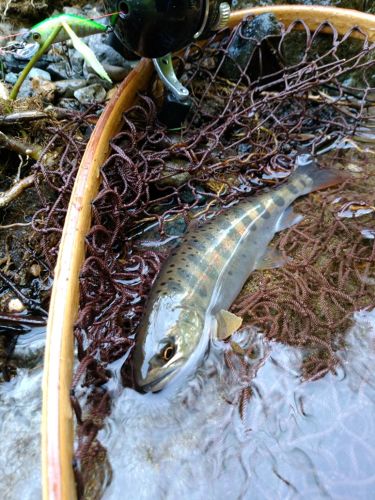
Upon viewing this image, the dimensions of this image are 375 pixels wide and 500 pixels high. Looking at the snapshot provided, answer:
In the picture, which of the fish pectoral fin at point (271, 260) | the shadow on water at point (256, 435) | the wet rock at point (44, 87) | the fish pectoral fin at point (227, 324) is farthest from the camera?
the wet rock at point (44, 87)

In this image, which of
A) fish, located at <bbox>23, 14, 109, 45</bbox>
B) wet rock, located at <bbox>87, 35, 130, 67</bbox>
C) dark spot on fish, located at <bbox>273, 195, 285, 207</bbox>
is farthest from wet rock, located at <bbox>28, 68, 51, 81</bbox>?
dark spot on fish, located at <bbox>273, 195, 285, 207</bbox>

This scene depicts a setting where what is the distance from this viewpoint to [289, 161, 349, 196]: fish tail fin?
3.27m

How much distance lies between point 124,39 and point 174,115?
2.39ft

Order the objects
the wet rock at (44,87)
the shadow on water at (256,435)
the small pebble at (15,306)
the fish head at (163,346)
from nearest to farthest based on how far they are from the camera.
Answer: the shadow on water at (256,435), the fish head at (163,346), the small pebble at (15,306), the wet rock at (44,87)

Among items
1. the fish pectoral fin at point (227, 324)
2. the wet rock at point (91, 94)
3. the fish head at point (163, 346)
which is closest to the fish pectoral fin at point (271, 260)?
the fish pectoral fin at point (227, 324)

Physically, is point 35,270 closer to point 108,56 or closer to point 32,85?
point 32,85

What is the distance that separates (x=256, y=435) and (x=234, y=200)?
1.57 metres

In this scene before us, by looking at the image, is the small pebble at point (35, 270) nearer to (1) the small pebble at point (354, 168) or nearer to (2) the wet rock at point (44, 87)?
(2) the wet rock at point (44, 87)

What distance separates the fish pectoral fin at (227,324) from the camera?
2.50 m

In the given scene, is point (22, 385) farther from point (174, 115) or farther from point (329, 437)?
point (174, 115)

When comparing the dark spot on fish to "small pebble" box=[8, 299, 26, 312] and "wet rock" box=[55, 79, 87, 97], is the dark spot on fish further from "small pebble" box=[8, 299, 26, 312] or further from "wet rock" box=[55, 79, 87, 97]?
"wet rock" box=[55, 79, 87, 97]

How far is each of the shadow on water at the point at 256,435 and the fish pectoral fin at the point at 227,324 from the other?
0.11 metres

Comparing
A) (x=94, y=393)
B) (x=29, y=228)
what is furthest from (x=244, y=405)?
(x=29, y=228)

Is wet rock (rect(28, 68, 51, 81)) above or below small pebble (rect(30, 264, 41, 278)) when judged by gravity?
above
